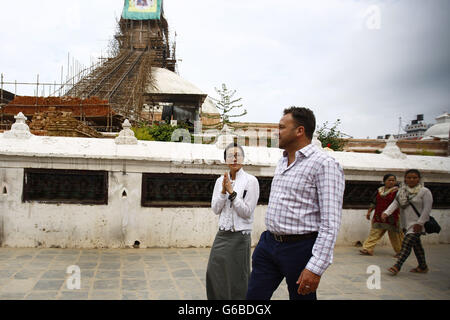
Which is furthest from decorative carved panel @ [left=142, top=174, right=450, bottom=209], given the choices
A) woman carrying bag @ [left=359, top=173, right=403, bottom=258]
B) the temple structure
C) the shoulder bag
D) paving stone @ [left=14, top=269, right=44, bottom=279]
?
the temple structure

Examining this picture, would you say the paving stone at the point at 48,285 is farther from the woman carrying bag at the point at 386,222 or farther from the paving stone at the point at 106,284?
the woman carrying bag at the point at 386,222

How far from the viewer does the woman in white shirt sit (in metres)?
3.10

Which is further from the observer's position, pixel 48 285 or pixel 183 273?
pixel 183 273

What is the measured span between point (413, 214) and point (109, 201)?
193 inches

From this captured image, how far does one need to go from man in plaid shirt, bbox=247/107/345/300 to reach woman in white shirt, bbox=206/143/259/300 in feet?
2.05

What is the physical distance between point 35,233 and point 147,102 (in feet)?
54.9

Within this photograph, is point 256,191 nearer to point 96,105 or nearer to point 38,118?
point 38,118

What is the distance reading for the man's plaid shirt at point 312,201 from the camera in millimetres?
2076

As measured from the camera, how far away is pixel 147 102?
2141cm

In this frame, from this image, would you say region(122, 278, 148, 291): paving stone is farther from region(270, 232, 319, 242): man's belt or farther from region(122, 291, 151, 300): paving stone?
region(270, 232, 319, 242): man's belt

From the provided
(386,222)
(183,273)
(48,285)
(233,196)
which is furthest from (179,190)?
(386,222)

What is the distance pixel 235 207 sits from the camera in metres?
3.14

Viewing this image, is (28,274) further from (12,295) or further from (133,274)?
(133,274)
